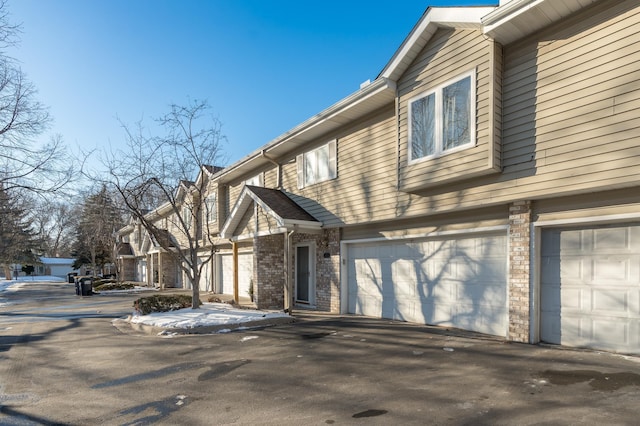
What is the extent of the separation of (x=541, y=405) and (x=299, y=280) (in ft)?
33.7

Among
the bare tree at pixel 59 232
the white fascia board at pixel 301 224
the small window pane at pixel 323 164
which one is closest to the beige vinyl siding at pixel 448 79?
the small window pane at pixel 323 164

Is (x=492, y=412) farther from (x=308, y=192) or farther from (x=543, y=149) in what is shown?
(x=308, y=192)

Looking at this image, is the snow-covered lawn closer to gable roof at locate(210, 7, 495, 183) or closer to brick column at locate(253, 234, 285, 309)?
brick column at locate(253, 234, 285, 309)

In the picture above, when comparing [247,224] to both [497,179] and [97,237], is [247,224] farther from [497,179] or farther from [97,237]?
[97,237]

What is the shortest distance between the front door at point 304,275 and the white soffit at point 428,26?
676 cm

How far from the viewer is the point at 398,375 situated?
19.1 feet

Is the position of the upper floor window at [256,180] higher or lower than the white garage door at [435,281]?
higher

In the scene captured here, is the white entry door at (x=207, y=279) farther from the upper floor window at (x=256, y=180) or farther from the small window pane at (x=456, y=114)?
the small window pane at (x=456, y=114)

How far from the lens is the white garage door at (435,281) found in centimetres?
820

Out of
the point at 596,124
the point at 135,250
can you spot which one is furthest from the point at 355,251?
the point at 135,250

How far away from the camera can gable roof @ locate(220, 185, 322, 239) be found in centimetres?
1198

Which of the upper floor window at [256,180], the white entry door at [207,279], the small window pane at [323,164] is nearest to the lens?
the small window pane at [323,164]

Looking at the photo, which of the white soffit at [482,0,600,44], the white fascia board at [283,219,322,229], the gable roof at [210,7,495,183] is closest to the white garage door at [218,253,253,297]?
the gable roof at [210,7,495,183]

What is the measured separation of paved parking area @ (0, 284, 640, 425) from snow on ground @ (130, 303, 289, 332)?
0.94 meters
